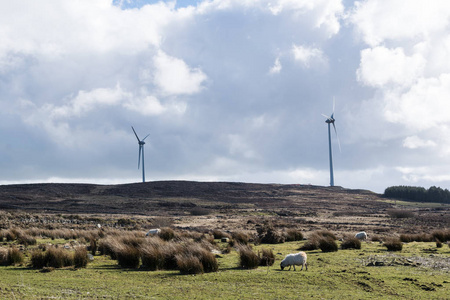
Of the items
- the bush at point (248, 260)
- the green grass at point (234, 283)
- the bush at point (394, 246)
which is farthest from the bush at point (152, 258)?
the bush at point (394, 246)

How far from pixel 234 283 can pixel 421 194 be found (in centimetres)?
14961

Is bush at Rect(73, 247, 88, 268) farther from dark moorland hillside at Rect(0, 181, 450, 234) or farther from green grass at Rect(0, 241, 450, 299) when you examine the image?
dark moorland hillside at Rect(0, 181, 450, 234)

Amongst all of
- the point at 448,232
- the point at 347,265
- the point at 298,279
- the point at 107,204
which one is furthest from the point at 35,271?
the point at 107,204

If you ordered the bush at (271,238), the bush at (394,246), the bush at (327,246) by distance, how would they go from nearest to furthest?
the bush at (327,246), the bush at (394,246), the bush at (271,238)

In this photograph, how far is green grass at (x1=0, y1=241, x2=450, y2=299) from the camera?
1172 cm

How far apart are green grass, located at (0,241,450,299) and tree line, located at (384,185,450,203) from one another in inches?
5610

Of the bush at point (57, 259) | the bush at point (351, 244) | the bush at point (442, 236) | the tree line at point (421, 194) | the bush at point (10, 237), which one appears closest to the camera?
the bush at point (57, 259)

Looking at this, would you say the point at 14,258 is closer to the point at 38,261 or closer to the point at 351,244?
the point at 38,261

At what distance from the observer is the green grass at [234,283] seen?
38.4 feet

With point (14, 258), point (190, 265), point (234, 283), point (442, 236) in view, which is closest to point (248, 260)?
point (190, 265)

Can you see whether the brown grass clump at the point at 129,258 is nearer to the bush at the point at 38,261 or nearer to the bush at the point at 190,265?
the bush at the point at 190,265

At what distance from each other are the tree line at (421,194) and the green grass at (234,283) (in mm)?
142484

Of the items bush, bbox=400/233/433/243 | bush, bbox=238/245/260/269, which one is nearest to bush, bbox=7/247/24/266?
bush, bbox=238/245/260/269

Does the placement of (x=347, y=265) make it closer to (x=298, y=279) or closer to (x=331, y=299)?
(x=298, y=279)
